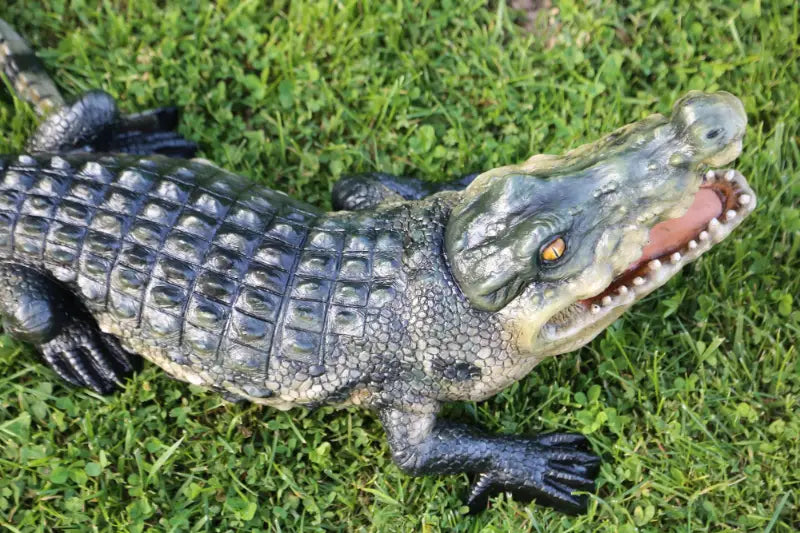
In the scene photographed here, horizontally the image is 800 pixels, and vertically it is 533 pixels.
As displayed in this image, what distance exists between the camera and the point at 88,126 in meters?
3.50

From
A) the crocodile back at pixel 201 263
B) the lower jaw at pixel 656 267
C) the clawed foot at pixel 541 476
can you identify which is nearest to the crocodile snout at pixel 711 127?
the lower jaw at pixel 656 267

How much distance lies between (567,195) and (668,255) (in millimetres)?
501

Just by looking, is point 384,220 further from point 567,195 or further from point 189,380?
point 189,380

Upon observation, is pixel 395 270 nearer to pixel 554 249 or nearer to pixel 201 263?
pixel 554 249

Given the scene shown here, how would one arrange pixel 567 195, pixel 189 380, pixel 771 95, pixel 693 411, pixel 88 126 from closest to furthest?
pixel 567 195 → pixel 189 380 → pixel 693 411 → pixel 88 126 → pixel 771 95

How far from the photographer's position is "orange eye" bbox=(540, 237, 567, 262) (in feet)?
8.24

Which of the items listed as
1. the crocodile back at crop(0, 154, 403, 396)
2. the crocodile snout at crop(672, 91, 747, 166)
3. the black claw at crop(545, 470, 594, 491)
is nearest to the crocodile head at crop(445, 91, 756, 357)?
the crocodile snout at crop(672, 91, 747, 166)

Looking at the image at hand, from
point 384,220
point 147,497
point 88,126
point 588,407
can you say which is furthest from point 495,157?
point 147,497

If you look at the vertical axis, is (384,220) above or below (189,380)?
above

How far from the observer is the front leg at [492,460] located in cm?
300

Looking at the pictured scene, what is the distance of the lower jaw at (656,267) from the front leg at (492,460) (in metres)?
0.55

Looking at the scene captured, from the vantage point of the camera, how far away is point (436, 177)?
3746 millimetres

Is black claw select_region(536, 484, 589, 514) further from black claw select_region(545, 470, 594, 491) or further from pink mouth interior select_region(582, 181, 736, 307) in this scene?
pink mouth interior select_region(582, 181, 736, 307)

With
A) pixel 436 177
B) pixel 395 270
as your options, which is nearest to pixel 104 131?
pixel 436 177
